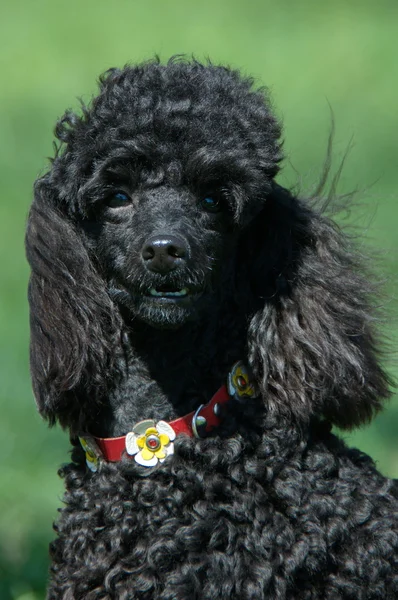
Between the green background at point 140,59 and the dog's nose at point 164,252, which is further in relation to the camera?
the green background at point 140,59

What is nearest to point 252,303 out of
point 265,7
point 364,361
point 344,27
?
point 364,361

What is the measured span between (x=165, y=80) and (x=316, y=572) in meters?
1.37

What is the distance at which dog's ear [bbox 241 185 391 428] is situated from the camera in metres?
3.05

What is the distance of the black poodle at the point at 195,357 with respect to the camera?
2.92 metres

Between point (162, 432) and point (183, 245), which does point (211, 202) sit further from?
point (162, 432)

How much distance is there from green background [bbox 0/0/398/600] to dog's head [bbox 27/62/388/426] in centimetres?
138

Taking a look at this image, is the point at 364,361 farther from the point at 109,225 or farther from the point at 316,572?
the point at 109,225

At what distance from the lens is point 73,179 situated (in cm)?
297

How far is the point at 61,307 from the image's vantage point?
3.01 m

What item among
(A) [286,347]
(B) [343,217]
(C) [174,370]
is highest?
(B) [343,217]

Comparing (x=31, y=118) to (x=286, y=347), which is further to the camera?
(x=31, y=118)

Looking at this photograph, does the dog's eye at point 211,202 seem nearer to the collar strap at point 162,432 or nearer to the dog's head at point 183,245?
the dog's head at point 183,245

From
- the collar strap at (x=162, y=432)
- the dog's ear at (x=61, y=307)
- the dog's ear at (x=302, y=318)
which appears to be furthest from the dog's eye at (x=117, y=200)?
the collar strap at (x=162, y=432)

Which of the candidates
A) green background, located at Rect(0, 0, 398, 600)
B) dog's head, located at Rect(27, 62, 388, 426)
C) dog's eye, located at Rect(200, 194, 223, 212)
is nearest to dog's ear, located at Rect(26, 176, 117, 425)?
dog's head, located at Rect(27, 62, 388, 426)
